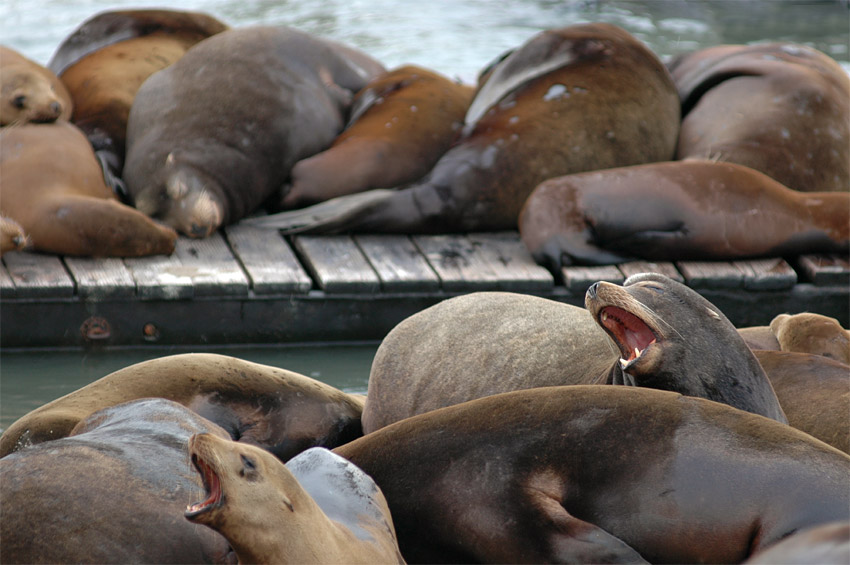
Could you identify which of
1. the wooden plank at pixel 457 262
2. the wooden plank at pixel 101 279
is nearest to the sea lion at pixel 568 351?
the wooden plank at pixel 457 262

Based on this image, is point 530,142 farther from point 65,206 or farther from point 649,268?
point 65,206

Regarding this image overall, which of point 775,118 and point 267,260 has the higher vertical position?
point 775,118

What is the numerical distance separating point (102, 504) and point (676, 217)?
3500mm

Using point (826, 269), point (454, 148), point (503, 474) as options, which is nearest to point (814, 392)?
point (503, 474)

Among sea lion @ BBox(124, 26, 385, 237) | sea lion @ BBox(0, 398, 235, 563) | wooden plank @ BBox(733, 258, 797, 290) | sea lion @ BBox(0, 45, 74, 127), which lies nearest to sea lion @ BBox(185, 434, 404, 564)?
sea lion @ BBox(0, 398, 235, 563)

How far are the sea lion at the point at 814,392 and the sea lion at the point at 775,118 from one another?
2.54m

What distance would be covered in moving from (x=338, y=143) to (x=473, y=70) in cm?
516

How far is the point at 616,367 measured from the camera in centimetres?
263

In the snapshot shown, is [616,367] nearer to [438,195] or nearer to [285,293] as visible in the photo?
[285,293]

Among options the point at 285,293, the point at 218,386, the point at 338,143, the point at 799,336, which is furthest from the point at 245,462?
the point at 338,143

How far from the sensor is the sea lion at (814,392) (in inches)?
109

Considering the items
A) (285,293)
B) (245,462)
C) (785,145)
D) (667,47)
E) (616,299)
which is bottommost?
(667,47)

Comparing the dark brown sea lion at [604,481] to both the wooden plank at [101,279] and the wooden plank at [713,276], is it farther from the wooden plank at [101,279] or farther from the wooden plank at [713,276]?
the wooden plank at [713,276]

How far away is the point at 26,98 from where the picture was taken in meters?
5.15
